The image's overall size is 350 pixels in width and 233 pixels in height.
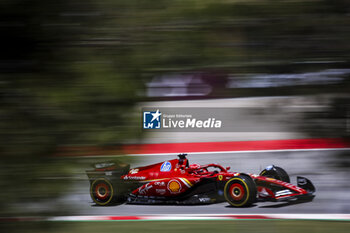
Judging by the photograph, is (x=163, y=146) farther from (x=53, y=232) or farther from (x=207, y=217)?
(x=207, y=217)

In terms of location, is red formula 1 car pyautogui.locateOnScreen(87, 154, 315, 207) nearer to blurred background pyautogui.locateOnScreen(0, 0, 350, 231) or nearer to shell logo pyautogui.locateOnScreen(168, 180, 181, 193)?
shell logo pyautogui.locateOnScreen(168, 180, 181, 193)

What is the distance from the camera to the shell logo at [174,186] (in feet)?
17.8

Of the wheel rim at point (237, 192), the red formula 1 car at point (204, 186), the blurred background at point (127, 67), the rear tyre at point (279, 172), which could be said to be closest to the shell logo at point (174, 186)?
the red formula 1 car at point (204, 186)

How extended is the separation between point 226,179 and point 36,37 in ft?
12.4

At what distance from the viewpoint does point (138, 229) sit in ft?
14.6

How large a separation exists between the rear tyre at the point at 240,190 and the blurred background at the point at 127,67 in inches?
123

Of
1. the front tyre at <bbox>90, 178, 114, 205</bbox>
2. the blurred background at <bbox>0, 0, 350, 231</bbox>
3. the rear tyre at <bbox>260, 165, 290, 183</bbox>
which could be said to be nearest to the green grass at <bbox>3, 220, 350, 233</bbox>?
the rear tyre at <bbox>260, 165, 290, 183</bbox>

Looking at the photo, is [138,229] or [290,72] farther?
[138,229]

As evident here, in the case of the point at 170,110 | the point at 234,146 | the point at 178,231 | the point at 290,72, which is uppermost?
the point at 290,72

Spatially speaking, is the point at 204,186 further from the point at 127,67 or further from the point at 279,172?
the point at 127,67

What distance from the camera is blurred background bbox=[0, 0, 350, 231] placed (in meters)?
1.79

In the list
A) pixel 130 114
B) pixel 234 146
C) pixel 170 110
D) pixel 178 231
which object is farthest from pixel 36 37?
pixel 178 231

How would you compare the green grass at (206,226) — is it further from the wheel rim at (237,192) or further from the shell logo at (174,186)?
the shell logo at (174,186)

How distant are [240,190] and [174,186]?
900 mm
